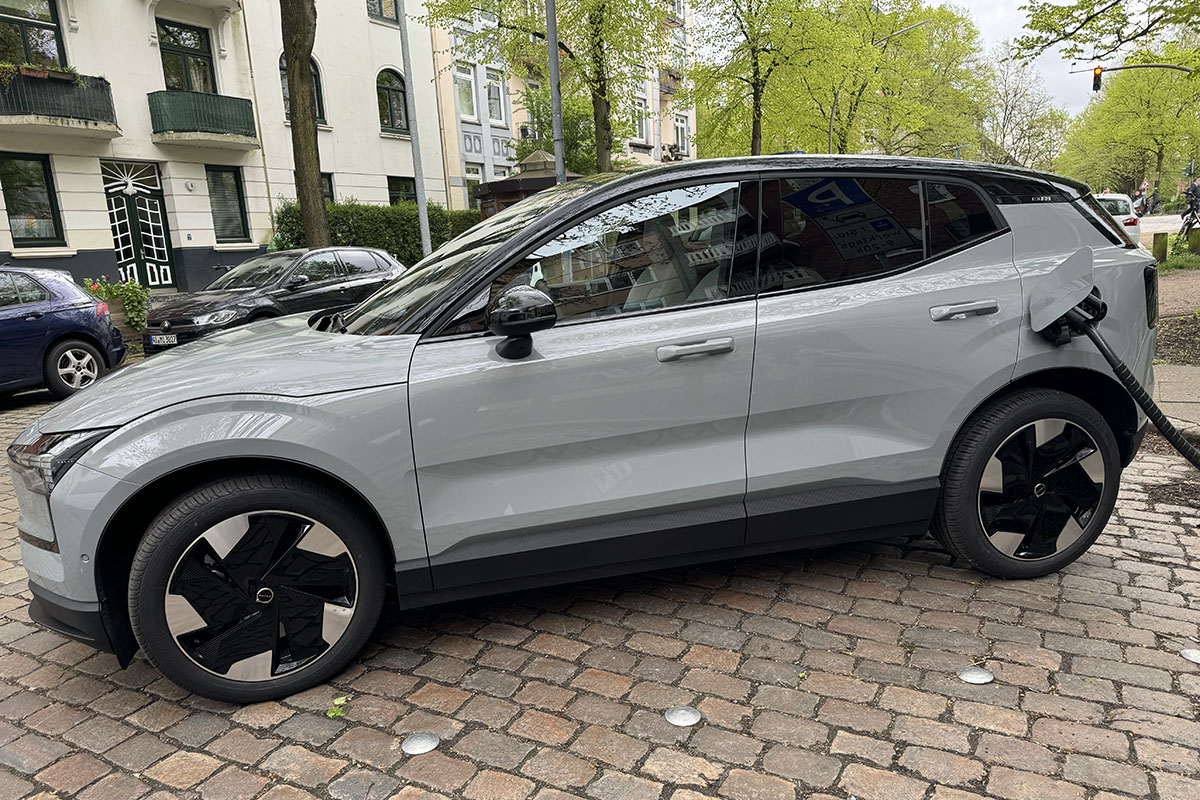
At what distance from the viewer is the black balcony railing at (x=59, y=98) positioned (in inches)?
672

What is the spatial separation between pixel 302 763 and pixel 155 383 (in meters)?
1.35

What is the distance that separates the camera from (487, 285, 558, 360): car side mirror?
2682 mm

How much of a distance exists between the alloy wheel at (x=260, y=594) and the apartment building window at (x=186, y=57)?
21.8 meters

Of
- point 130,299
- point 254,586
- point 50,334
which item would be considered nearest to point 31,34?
point 130,299

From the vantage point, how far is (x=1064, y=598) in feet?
10.9

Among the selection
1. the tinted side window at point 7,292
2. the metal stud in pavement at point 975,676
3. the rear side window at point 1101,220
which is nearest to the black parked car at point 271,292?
the tinted side window at point 7,292

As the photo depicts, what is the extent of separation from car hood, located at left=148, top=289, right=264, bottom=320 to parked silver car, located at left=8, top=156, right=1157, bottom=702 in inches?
314

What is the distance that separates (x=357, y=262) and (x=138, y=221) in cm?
1119

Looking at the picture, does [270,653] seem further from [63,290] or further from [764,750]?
[63,290]

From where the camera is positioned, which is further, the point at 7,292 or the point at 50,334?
the point at 50,334

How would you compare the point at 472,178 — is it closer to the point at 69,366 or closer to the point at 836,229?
the point at 69,366

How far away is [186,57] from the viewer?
2098 cm

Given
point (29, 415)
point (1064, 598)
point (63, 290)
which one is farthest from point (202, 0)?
point (1064, 598)

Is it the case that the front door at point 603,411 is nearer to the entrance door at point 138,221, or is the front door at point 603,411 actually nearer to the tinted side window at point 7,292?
the tinted side window at point 7,292
